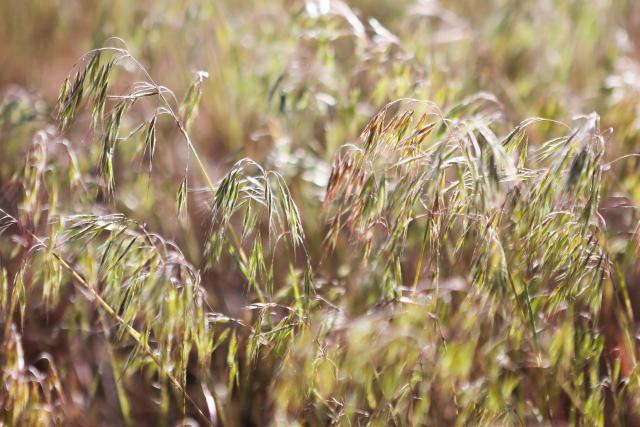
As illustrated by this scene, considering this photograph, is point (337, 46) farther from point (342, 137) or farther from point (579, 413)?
point (579, 413)

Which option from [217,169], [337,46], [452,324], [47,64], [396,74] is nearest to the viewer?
[452,324]

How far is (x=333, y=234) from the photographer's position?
95 centimetres

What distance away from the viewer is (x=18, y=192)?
1.34 meters

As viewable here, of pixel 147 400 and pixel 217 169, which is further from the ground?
pixel 217 169

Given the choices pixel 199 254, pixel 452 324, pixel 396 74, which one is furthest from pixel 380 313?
pixel 199 254

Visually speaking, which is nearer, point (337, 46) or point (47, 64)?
point (47, 64)

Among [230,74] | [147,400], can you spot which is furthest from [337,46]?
[147,400]

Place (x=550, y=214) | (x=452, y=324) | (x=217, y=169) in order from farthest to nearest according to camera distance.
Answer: (x=217, y=169), (x=452, y=324), (x=550, y=214)

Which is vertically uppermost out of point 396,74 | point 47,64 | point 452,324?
point 396,74

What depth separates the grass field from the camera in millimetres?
838

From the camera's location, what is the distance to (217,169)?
1.62m

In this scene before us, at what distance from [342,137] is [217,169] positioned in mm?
377

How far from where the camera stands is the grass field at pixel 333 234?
2.75ft

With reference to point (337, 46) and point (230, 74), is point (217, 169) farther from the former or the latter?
point (337, 46)
